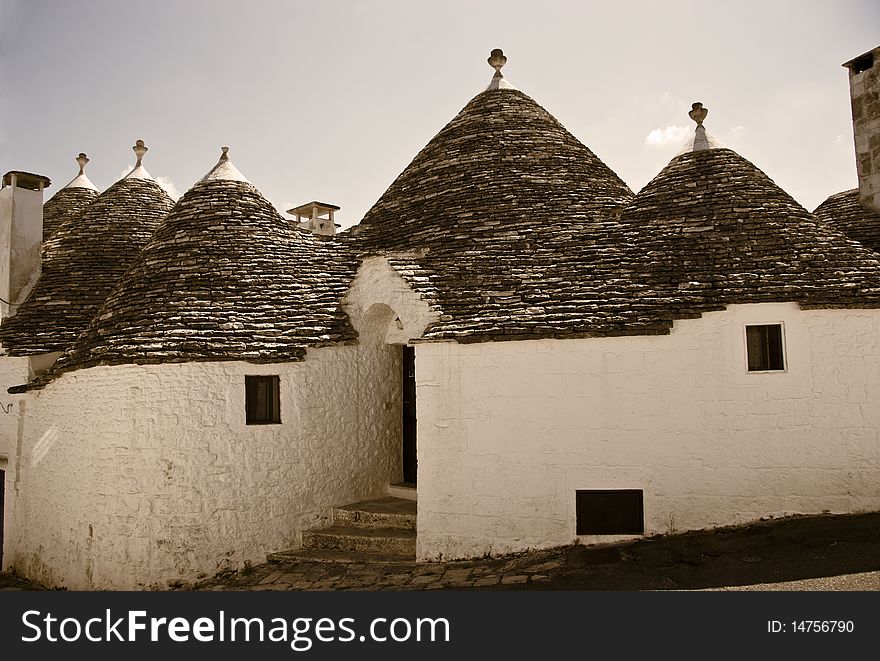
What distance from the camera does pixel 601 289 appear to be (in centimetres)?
851

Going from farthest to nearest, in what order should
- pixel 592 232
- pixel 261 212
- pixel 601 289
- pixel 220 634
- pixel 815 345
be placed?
pixel 261 212
pixel 592 232
pixel 601 289
pixel 815 345
pixel 220 634

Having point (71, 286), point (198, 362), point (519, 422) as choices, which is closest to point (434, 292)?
point (519, 422)

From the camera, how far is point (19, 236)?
1209cm

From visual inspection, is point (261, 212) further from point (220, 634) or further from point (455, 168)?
point (220, 634)

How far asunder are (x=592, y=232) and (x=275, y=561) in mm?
6068

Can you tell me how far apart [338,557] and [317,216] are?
37.2 ft

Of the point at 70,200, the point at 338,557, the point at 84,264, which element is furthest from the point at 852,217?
the point at 70,200

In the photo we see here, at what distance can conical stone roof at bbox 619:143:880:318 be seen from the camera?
26.3ft

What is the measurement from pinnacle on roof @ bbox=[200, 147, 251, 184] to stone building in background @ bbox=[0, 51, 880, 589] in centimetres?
23

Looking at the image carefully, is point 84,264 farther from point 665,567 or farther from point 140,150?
point 665,567

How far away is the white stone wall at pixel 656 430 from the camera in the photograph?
782 cm

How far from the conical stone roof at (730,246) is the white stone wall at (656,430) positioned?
254mm

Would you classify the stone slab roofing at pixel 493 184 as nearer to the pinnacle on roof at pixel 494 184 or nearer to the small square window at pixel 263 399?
the pinnacle on roof at pixel 494 184

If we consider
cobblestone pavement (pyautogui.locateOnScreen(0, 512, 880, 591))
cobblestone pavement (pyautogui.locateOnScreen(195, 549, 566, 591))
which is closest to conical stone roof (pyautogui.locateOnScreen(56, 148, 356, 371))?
cobblestone pavement (pyautogui.locateOnScreen(195, 549, 566, 591))
